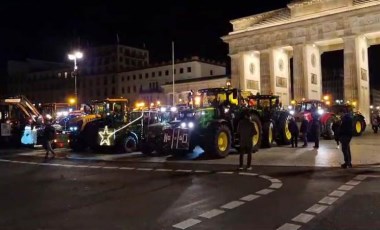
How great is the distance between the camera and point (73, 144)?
24.0m

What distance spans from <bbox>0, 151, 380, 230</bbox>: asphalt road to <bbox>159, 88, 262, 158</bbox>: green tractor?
2537 millimetres

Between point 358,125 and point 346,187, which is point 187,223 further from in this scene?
point 358,125

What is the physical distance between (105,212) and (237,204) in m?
2.55

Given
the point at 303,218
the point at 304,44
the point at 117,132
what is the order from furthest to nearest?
the point at 304,44 → the point at 117,132 → the point at 303,218

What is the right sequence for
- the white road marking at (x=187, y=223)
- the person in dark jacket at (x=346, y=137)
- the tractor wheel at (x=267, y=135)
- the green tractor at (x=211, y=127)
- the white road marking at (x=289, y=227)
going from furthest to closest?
the tractor wheel at (x=267, y=135)
the green tractor at (x=211, y=127)
the person in dark jacket at (x=346, y=137)
the white road marking at (x=187, y=223)
the white road marking at (x=289, y=227)

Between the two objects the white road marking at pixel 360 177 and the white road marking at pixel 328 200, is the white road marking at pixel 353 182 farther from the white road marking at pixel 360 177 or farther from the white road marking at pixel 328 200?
the white road marking at pixel 328 200

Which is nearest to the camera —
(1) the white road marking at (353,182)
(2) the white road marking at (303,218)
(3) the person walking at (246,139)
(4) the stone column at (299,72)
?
(2) the white road marking at (303,218)

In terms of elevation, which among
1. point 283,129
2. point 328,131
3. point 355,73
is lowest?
point 328,131

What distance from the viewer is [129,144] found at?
21969 millimetres

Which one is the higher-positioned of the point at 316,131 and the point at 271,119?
the point at 271,119

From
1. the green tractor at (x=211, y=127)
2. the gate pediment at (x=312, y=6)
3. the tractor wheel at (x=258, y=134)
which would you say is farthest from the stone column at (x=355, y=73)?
the green tractor at (x=211, y=127)

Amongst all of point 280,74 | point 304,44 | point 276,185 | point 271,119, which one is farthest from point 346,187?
point 280,74

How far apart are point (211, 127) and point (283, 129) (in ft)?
22.3

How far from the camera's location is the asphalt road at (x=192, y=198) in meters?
7.82
